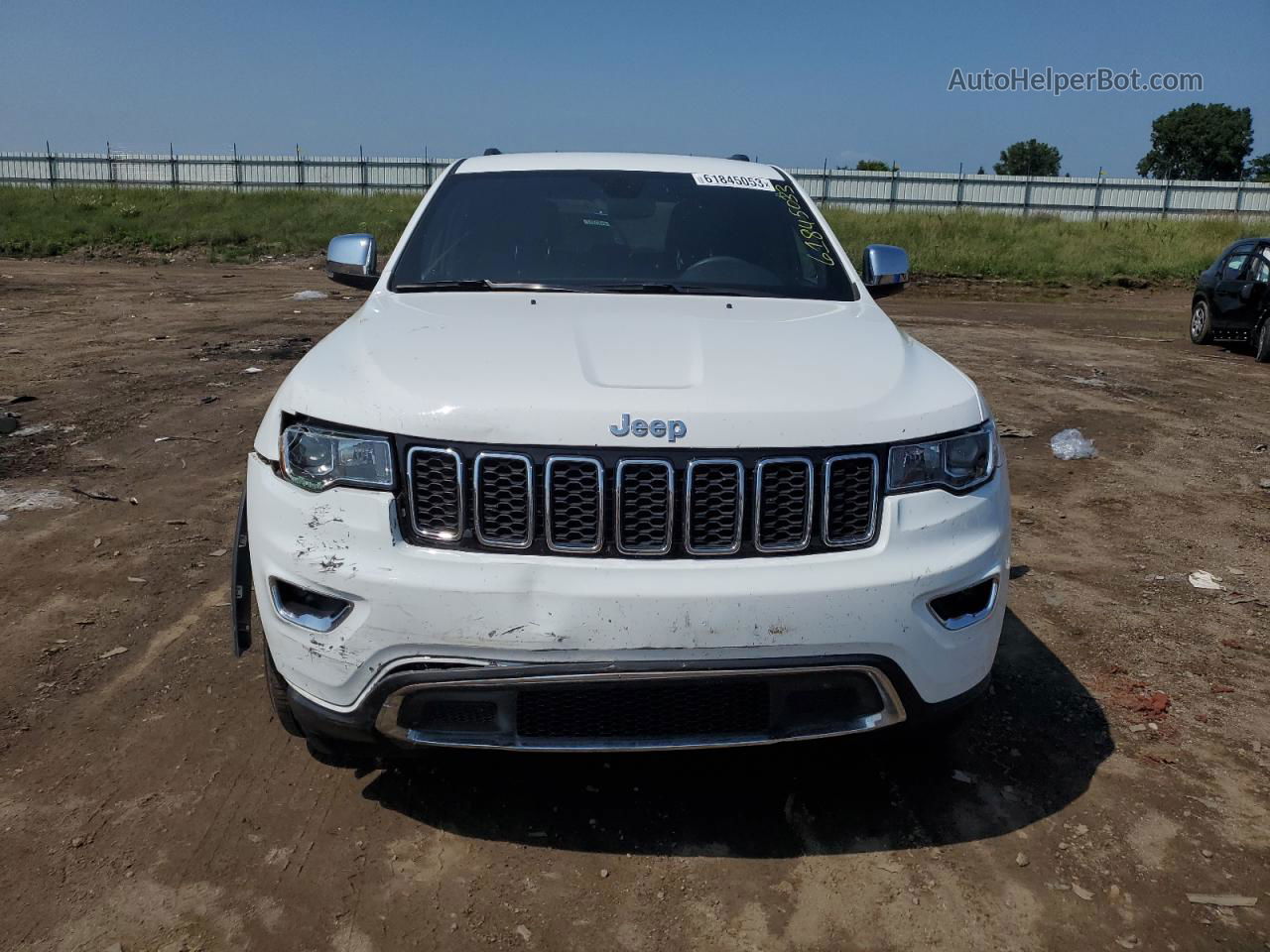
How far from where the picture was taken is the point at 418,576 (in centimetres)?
230

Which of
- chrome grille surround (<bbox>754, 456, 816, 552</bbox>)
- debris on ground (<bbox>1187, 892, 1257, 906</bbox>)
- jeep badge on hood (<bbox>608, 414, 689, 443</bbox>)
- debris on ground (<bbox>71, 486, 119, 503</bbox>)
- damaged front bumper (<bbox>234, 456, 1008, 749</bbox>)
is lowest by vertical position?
debris on ground (<bbox>1187, 892, 1257, 906</bbox>)

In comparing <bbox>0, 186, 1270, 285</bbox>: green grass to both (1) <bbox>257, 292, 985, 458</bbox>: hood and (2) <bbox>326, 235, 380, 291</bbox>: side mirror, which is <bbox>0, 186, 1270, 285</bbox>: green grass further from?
(1) <bbox>257, 292, 985, 458</bbox>: hood

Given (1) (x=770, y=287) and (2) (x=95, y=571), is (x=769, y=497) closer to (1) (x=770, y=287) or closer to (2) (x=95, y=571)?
(1) (x=770, y=287)

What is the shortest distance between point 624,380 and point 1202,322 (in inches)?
536

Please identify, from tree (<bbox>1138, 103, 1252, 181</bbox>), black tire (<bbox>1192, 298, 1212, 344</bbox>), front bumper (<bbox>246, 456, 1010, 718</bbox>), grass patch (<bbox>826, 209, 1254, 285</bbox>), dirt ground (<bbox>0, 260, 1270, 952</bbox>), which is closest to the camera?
→ front bumper (<bbox>246, 456, 1010, 718</bbox>)

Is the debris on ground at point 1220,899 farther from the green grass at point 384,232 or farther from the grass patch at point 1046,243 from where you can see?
the green grass at point 384,232

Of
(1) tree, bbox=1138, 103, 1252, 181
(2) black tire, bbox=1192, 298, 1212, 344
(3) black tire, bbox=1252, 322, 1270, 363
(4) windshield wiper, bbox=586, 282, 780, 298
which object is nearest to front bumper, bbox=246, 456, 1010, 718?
(4) windshield wiper, bbox=586, 282, 780, 298

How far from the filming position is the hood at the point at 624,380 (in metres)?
2.37

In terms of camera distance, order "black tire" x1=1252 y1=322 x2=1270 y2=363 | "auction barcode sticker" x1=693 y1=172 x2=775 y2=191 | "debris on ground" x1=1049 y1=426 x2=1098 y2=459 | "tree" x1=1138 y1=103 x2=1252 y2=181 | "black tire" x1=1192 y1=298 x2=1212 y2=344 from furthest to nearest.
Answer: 1. "tree" x1=1138 y1=103 x2=1252 y2=181
2. "black tire" x1=1192 y1=298 x2=1212 y2=344
3. "black tire" x1=1252 y1=322 x2=1270 y2=363
4. "debris on ground" x1=1049 y1=426 x2=1098 y2=459
5. "auction barcode sticker" x1=693 y1=172 x2=775 y2=191

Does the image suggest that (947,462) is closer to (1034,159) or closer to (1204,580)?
(1204,580)

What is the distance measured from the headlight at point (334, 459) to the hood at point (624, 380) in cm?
4

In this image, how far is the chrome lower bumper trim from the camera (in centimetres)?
228

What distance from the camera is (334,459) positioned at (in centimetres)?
244

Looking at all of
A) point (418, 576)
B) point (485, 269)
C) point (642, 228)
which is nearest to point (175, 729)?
point (418, 576)
